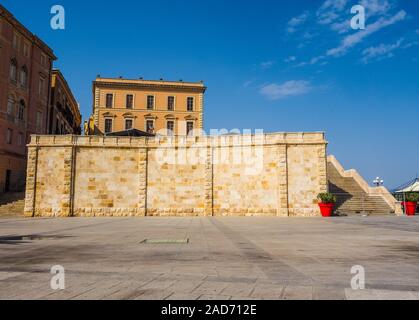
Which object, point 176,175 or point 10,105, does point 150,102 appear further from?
point 176,175

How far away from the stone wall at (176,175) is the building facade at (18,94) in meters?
10.8

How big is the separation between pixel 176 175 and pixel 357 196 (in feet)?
49.3

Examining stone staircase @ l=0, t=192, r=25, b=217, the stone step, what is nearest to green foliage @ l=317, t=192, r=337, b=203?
the stone step

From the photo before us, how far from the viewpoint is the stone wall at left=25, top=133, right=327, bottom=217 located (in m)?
25.2

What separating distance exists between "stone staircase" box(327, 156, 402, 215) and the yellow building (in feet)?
87.5

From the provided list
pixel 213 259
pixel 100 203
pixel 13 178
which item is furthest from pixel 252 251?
pixel 13 178

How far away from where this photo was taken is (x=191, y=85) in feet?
176

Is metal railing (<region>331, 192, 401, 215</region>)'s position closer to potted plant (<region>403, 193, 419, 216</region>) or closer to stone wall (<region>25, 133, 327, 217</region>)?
potted plant (<region>403, 193, 419, 216</region>)

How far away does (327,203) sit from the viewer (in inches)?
930

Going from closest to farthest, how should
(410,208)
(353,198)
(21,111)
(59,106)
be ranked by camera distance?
(410,208), (353,198), (21,111), (59,106)

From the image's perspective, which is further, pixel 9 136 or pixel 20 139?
pixel 20 139

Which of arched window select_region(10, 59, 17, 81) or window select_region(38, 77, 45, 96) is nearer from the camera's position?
arched window select_region(10, 59, 17, 81)
